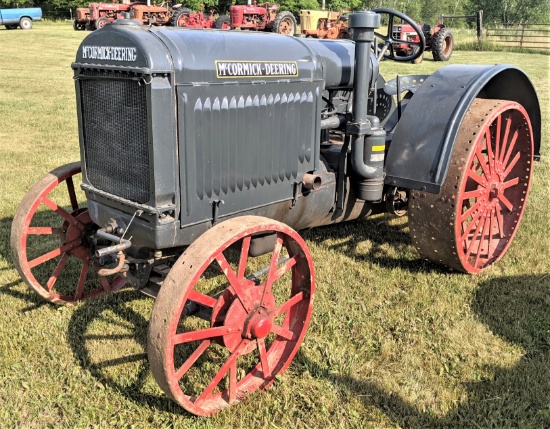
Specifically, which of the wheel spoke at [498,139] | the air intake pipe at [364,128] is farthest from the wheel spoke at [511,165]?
the air intake pipe at [364,128]

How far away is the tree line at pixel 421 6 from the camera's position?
43812 millimetres

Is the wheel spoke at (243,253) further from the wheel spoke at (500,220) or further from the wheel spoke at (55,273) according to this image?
the wheel spoke at (500,220)

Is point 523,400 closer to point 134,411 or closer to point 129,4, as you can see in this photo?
point 134,411

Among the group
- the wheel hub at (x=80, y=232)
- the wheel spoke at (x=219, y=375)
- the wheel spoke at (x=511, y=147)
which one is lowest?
the wheel spoke at (x=219, y=375)

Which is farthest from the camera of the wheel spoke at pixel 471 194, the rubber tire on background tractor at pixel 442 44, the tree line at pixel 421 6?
the tree line at pixel 421 6

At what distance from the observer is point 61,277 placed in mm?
3936

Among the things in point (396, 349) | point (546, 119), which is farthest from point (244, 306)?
point (546, 119)

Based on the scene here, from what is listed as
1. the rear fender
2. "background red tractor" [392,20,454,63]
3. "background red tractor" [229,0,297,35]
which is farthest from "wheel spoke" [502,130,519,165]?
"background red tractor" [229,0,297,35]

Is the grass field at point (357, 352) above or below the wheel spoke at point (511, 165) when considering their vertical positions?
below

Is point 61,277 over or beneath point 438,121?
beneath

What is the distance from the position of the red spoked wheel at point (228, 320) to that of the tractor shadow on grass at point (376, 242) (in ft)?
4.37

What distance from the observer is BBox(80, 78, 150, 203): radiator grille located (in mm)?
2576

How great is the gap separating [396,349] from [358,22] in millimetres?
1827

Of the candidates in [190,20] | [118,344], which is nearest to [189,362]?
[118,344]
